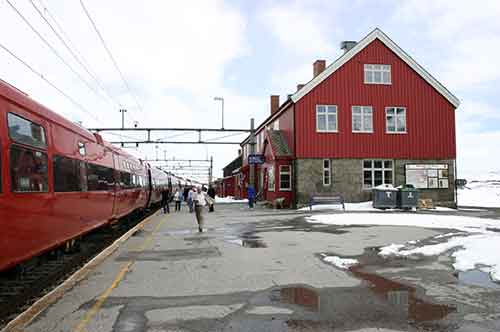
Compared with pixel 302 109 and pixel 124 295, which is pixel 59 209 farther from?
pixel 302 109

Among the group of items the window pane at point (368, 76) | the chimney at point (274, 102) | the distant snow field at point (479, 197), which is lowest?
the distant snow field at point (479, 197)

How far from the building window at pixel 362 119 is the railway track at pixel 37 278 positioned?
1861 cm

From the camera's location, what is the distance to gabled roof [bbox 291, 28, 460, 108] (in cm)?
2755

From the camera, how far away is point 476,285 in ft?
24.3

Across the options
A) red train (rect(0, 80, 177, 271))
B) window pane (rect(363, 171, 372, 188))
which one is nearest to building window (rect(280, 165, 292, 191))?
window pane (rect(363, 171, 372, 188))

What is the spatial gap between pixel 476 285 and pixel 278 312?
11.4 ft

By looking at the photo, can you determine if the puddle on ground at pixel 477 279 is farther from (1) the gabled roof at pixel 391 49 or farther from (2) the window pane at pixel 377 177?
(2) the window pane at pixel 377 177

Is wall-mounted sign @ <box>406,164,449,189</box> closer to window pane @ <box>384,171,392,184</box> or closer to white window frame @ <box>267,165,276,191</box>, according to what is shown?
window pane @ <box>384,171,392,184</box>

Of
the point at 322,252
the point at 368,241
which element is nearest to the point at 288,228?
the point at 368,241

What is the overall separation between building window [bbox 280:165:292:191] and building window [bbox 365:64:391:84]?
277 inches

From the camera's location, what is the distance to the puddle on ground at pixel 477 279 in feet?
→ 24.4

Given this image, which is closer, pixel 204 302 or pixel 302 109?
pixel 204 302

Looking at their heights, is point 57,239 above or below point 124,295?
above

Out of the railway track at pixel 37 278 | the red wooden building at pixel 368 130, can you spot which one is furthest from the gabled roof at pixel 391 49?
the railway track at pixel 37 278
